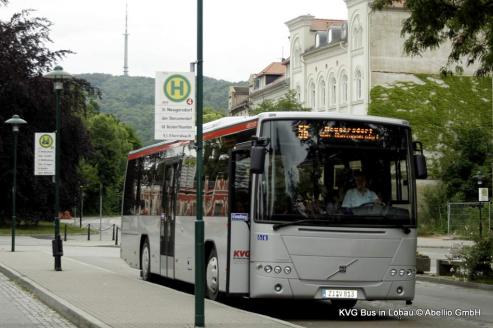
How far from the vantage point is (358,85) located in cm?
7431

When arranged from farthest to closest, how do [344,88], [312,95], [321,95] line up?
[312,95]
[321,95]
[344,88]

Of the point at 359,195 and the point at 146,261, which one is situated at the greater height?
the point at 359,195

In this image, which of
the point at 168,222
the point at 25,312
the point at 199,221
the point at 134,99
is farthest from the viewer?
the point at 134,99

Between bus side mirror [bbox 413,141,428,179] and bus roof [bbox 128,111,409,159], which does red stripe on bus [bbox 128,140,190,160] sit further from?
bus side mirror [bbox 413,141,428,179]

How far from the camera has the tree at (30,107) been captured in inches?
2410

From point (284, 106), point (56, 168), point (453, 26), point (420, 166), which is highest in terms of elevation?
point (284, 106)

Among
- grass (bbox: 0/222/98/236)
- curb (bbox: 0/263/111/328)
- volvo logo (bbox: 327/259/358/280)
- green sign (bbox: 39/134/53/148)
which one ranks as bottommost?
Result: curb (bbox: 0/263/111/328)

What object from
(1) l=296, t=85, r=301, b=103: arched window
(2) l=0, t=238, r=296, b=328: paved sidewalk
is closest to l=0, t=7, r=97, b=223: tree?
(1) l=296, t=85, r=301, b=103: arched window

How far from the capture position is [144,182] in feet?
75.5

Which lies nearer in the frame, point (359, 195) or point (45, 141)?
point (359, 195)

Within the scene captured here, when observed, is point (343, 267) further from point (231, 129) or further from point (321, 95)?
point (321, 95)

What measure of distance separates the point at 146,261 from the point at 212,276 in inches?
249

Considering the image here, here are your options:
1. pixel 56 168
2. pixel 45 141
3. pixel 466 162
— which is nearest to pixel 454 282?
pixel 56 168

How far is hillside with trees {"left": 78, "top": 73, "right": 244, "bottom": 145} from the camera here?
14525 centimetres
